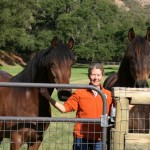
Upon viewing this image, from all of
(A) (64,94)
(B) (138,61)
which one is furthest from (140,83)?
(A) (64,94)

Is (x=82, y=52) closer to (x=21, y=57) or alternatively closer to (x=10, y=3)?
(x=21, y=57)

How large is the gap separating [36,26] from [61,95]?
197 ft

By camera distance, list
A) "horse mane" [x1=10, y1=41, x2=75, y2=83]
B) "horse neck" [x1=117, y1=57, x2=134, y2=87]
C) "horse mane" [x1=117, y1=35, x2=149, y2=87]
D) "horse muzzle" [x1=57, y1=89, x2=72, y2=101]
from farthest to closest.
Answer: "horse neck" [x1=117, y1=57, x2=134, y2=87] → "horse mane" [x1=117, y1=35, x2=149, y2=87] → "horse mane" [x1=10, y1=41, x2=75, y2=83] → "horse muzzle" [x1=57, y1=89, x2=72, y2=101]

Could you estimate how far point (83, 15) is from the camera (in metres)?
62.2

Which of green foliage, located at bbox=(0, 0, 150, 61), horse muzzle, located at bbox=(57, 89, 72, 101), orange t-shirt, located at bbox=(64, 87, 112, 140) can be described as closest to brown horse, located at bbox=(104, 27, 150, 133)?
orange t-shirt, located at bbox=(64, 87, 112, 140)

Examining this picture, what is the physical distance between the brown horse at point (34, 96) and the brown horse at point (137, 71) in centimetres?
93

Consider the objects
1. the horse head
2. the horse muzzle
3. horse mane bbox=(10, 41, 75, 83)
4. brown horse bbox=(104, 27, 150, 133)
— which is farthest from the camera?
the horse head

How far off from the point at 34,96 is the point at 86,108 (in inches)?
39.3

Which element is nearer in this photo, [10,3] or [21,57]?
[10,3]

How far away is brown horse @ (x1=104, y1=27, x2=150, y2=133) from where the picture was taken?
17.5 feet

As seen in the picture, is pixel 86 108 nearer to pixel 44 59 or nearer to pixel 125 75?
pixel 44 59

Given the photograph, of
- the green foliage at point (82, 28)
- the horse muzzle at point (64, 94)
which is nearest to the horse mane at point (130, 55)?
the horse muzzle at point (64, 94)

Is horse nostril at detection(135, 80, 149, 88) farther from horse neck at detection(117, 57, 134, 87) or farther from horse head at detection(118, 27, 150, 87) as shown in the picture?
horse neck at detection(117, 57, 134, 87)

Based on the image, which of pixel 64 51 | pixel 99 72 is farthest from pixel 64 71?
pixel 99 72
